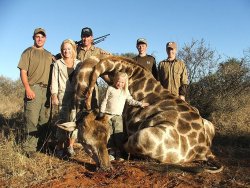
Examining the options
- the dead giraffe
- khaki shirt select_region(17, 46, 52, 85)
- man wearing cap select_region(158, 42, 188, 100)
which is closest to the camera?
the dead giraffe

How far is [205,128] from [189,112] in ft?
1.79

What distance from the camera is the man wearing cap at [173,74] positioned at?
8234 millimetres

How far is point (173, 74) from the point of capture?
27.0 feet

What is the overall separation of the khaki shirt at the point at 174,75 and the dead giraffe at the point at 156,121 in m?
1.17

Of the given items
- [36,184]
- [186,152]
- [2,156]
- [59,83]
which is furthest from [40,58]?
[186,152]

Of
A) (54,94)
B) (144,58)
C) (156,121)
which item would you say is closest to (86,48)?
(144,58)

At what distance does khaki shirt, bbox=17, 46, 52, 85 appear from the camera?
6.56 metres

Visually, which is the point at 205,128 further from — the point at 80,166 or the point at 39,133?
the point at 39,133

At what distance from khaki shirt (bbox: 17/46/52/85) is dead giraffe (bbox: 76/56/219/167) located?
2.09ft

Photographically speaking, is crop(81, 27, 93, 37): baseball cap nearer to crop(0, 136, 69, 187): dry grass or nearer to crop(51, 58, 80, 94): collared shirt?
crop(51, 58, 80, 94): collared shirt

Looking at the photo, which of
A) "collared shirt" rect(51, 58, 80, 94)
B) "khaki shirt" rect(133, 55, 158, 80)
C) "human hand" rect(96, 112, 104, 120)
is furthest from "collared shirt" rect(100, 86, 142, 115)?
"khaki shirt" rect(133, 55, 158, 80)

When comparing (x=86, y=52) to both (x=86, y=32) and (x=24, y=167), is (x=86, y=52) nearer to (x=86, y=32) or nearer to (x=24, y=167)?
(x=86, y=32)

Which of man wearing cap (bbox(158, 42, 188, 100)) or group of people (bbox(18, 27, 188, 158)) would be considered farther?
man wearing cap (bbox(158, 42, 188, 100))

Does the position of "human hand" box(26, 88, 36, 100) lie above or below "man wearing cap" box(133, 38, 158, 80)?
below
